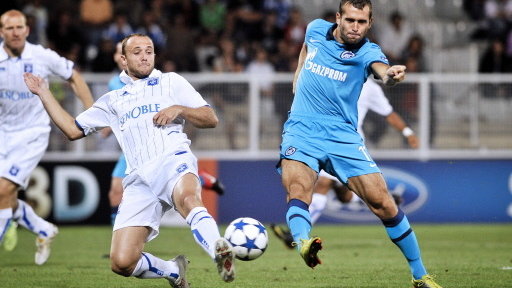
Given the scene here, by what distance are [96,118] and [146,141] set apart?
568 mm

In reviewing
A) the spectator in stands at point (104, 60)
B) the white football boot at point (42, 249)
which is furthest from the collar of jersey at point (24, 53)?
the spectator in stands at point (104, 60)

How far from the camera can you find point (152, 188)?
7.80 metres

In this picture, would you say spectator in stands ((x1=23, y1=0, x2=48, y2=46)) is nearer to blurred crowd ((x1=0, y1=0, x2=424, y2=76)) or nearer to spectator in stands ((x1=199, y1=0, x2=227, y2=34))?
blurred crowd ((x1=0, y1=0, x2=424, y2=76))

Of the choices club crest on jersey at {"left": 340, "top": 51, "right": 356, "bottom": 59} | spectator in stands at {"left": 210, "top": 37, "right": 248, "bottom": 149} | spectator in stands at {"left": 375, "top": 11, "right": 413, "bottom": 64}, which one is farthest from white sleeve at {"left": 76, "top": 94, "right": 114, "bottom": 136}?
spectator in stands at {"left": 375, "top": 11, "right": 413, "bottom": 64}

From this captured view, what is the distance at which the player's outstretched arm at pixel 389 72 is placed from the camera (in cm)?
736

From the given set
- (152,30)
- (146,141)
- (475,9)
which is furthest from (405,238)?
(475,9)

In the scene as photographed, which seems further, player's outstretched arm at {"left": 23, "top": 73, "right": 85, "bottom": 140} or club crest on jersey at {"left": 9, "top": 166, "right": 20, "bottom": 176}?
club crest on jersey at {"left": 9, "top": 166, "right": 20, "bottom": 176}

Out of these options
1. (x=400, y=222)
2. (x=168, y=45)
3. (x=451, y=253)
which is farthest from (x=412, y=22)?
(x=400, y=222)

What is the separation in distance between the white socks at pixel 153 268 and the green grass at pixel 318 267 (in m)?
0.85

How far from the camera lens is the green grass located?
30.6 ft

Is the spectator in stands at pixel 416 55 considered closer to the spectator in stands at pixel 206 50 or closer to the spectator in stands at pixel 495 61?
the spectator in stands at pixel 495 61

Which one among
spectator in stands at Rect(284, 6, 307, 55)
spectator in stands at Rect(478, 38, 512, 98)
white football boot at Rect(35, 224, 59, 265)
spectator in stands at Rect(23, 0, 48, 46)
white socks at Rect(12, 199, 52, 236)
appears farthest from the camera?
spectator in stands at Rect(284, 6, 307, 55)

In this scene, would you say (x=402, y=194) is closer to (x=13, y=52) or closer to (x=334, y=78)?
(x=13, y=52)

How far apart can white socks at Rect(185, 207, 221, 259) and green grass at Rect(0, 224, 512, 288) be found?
1.75m
